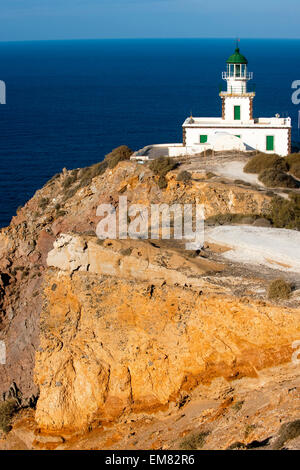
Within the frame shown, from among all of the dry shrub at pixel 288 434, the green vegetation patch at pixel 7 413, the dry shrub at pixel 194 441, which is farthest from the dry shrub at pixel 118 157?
the dry shrub at pixel 288 434

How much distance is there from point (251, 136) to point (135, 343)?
2041 cm

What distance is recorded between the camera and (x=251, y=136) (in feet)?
130

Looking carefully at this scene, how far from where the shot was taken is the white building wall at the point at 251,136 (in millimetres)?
39219

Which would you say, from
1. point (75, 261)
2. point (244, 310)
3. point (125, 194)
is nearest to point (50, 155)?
point (125, 194)

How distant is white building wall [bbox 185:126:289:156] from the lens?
39.2 metres

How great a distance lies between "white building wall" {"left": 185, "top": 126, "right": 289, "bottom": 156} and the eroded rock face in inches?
688

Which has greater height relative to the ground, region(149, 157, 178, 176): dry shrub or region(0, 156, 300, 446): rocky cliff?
region(149, 157, 178, 176): dry shrub

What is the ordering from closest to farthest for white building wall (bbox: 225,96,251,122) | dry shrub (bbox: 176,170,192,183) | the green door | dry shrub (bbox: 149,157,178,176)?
dry shrub (bbox: 176,170,192,183) → dry shrub (bbox: 149,157,178,176) → white building wall (bbox: 225,96,251,122) → the green door

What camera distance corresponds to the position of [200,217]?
96.7ft

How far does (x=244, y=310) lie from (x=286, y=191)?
11803 mm

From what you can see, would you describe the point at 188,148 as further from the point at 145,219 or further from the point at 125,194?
the point at 145,219

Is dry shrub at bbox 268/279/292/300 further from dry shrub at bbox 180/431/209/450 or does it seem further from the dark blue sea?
the dark blue sea

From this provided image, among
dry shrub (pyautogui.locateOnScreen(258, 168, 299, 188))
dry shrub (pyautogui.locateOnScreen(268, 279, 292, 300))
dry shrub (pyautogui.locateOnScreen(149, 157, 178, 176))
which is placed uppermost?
dry shrub (pyautogui.locateOnScreen(149, 157, 178, 176))

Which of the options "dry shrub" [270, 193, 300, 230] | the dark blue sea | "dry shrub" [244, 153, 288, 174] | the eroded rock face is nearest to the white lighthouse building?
"dry shrub" [244, 153, 288, 174]
